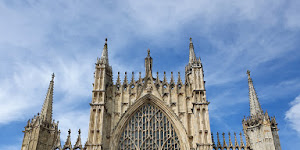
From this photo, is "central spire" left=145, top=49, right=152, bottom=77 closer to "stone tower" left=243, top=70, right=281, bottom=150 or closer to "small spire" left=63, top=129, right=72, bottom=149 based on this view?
"small spire" left=63, top=129, right=72, bottom=149

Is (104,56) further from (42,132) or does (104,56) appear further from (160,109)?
(42,132)

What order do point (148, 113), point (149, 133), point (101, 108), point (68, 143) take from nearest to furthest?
point (68, 143)
point (149, 133)
point (101, 108)
point (148, 113)

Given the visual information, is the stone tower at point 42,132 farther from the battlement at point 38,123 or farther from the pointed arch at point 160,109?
the pointed arch at point 160,109

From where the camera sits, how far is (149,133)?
83.3ft

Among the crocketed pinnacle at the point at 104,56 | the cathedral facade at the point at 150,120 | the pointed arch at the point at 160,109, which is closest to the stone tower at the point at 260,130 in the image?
the cathedral facade at the point at 150,120

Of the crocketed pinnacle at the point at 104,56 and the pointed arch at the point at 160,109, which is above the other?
the crocketed pinnacle at the point at 104,56

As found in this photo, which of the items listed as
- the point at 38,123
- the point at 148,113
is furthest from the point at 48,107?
the point at 148,113

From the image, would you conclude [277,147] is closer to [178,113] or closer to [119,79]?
[178,113]

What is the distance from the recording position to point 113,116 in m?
26.1

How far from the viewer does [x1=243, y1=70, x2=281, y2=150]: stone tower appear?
24766 millimetres

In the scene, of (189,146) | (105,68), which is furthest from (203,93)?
(105,68)

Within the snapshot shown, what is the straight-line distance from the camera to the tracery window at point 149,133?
2488cm

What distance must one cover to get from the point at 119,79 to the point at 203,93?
25.2 feet

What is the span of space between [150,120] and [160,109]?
138cm
